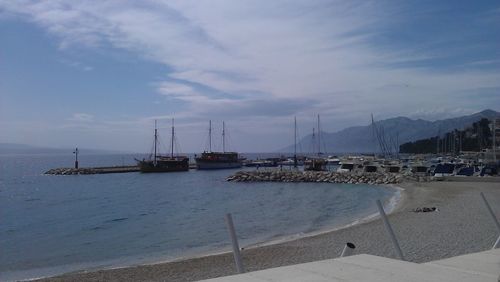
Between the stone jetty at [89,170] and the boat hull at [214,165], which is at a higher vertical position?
the boat hull at [214,165]

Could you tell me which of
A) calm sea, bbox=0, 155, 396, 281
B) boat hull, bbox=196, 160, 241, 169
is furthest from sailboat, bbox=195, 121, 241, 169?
calm sea, bbox=0, 155, 396, 281

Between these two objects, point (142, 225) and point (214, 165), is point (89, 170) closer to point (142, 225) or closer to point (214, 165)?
point (214, 165)

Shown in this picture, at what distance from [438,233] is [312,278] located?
48.1 feet

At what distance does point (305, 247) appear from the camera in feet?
61.5

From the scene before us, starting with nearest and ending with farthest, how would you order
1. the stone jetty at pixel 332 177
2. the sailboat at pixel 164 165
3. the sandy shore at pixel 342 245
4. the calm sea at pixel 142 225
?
1. the sandy shore at pixel 342 245
2. the calm sea at pixel 142 225
3. the stone jetty at pixel 332 177
4. the sailboat at pixel 164 165

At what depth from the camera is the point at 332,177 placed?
7294cm

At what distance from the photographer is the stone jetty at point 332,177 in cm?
6400

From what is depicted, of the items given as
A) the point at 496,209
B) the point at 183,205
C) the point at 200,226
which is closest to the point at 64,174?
the point at 183,205

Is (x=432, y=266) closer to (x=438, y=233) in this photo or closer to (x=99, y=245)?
(x=438, y=233)

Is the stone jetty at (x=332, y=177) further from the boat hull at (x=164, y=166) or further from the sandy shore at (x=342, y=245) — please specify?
the sandy shore at (x=342, y=245)

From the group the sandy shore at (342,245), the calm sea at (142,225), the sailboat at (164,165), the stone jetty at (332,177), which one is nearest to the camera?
the sandy shore at (342,245)

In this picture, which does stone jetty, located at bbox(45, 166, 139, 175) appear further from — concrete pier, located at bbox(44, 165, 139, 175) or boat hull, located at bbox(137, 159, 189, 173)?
boat hull, located at bbox(137, 159, 189, 173)

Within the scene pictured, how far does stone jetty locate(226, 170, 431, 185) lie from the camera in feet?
210

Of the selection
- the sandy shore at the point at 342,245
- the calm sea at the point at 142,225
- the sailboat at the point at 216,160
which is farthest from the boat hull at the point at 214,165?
the sandy shore at the point at 342,245
